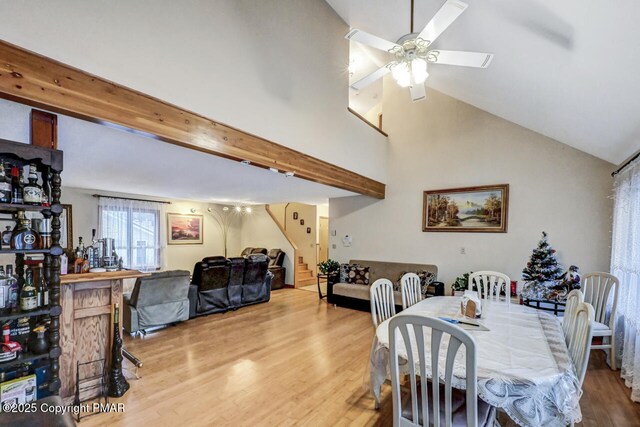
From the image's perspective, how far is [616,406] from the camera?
245 centimetres

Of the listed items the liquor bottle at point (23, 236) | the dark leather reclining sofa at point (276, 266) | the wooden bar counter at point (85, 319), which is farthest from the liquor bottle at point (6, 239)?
the dark leather reclining sofa at point (276, 266)

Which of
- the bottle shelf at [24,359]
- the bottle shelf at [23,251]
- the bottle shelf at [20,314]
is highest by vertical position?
the bottle shelf at [23,251]

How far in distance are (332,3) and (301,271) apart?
625cm

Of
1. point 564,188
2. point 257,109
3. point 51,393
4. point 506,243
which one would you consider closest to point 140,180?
point 257,109

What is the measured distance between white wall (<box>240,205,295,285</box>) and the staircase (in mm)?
177

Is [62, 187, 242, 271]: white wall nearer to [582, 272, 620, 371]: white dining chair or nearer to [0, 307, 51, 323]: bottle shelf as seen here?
[0, 307, 51, 323]: bottle shelf

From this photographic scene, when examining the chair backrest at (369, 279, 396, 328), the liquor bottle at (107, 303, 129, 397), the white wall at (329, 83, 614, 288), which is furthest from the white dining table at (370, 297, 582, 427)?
the white wall at (329, 83, 614, 288)

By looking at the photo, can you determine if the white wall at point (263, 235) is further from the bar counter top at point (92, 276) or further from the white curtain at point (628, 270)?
the white curtain at point (628, 270)

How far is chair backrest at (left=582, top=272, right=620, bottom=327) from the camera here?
9.91ft

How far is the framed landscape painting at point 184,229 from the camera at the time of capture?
7.61m

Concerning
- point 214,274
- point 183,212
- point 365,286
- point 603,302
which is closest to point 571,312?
→ point 603,302

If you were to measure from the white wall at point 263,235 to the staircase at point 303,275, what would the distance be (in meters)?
0.18

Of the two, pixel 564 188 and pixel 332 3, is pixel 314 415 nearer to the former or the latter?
pixel 564 188

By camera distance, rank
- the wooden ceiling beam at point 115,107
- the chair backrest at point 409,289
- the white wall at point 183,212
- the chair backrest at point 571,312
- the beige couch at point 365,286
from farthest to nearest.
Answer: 1. the white wall at point 183,212
2. the beige couch at point 365,286
3. the chair backrest at point 409,289
4. the chair backrest at point 571,312
5. the wooden ceiling beam at point 115,107
